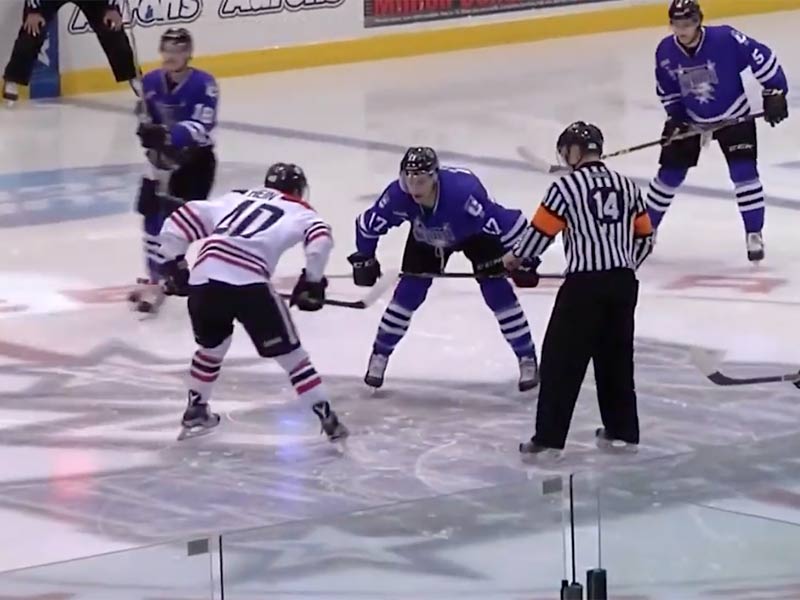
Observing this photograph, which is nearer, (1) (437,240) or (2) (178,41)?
(1) (437,240)

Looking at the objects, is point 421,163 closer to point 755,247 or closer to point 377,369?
point 377,369

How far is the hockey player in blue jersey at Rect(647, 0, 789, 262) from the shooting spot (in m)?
7.44

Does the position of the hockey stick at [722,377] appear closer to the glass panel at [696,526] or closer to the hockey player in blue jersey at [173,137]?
the hockey player in blue jersey at [173,137]

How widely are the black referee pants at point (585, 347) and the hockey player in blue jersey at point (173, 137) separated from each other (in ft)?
6.46

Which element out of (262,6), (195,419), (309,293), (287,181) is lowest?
(195,419)

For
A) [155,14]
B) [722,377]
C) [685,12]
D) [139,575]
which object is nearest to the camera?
[139,575]

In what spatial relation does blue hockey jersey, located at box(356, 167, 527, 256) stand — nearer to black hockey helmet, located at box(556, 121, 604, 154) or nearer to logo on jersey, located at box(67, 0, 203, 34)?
black hockey helmet, located at box(556, 121, 604, 154)

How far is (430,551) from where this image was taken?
3373 mm

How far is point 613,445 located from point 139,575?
2.55 metres

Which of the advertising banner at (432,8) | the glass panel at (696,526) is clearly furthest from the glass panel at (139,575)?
the advertising banner at (432,8)

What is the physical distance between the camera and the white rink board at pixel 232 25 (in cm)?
1197

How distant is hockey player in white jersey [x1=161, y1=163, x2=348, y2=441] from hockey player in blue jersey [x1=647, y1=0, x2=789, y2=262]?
2470mm

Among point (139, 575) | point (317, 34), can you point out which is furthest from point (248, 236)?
point (317, 34)

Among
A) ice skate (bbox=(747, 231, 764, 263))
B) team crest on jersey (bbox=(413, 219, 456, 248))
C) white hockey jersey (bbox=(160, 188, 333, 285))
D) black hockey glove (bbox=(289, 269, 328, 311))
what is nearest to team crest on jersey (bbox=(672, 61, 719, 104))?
ice skate (bbox=(747, 231, 764, 263))
